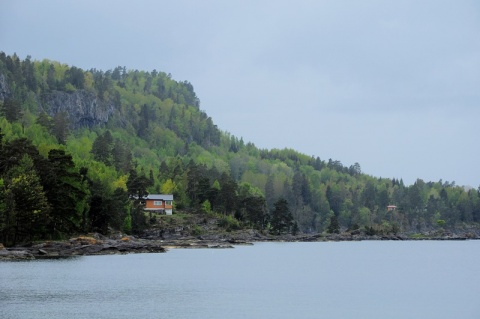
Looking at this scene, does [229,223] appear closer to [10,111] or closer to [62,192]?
[10,111]

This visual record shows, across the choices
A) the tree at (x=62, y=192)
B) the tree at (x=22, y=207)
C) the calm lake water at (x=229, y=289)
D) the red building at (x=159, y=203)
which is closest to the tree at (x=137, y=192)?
the red building at (x=159, y=203)

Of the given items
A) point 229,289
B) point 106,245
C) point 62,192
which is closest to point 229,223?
point 106,245

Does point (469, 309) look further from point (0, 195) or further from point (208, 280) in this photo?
point (0, 195)

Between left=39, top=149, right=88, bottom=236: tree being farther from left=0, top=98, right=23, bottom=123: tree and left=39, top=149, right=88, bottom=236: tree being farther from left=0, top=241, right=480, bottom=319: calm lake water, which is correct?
left=0, top=98, right=23, bottom=123: tree

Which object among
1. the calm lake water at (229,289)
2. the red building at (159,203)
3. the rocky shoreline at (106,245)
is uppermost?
the red building at (159,203)

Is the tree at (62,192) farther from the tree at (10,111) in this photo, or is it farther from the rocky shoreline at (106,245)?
the tree at (10,111)

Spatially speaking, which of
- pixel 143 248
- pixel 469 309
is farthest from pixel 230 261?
pixel 469 309

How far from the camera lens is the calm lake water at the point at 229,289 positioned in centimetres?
4481

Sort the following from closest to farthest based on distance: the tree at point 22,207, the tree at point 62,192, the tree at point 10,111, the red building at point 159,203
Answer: the tree at point 22,207 < the tree at point 62,192 < the red building at point 159,203 < the tree at point 10,111

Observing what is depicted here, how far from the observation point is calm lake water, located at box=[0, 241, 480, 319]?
44.8 metres

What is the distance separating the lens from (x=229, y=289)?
5769 centimetres

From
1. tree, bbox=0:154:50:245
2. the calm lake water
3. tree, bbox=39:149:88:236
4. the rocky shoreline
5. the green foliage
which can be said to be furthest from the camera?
the green foliage

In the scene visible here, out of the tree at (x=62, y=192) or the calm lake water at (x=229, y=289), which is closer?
the calm lake water at (x=229, y=289)

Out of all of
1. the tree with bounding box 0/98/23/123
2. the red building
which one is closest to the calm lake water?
the red building
